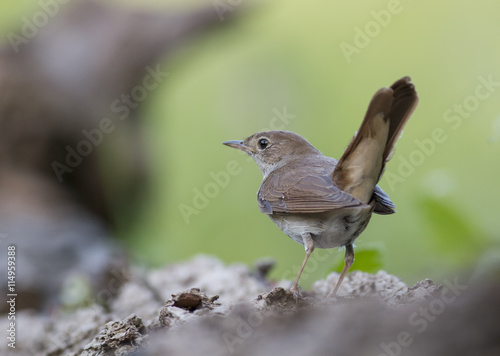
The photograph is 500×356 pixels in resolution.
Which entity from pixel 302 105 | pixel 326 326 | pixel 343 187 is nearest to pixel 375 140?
pixel 343 187

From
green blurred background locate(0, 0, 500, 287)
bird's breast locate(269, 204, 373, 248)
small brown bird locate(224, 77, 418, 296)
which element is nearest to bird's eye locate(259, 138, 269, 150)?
small brown bird locate(224, 77, 418, 296)

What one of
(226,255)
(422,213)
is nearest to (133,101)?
(226,255)

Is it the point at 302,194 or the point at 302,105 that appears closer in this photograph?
the point at 302,194

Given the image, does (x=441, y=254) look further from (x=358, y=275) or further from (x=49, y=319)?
(x=49, y=319)

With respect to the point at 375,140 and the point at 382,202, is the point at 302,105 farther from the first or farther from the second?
the point at 375,140

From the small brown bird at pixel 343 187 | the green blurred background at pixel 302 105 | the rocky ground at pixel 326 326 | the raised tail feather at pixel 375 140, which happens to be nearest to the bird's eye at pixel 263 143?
the small brown bird at pixel 343 187

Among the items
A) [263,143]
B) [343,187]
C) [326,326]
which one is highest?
[263,143]

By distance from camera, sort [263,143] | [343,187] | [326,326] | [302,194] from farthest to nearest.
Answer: [263,143]
[302,194]
[343,187]
[326,326]

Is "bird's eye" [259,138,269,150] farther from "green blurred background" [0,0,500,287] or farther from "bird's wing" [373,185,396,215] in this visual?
"green blurred background" [0,0,500,287]
